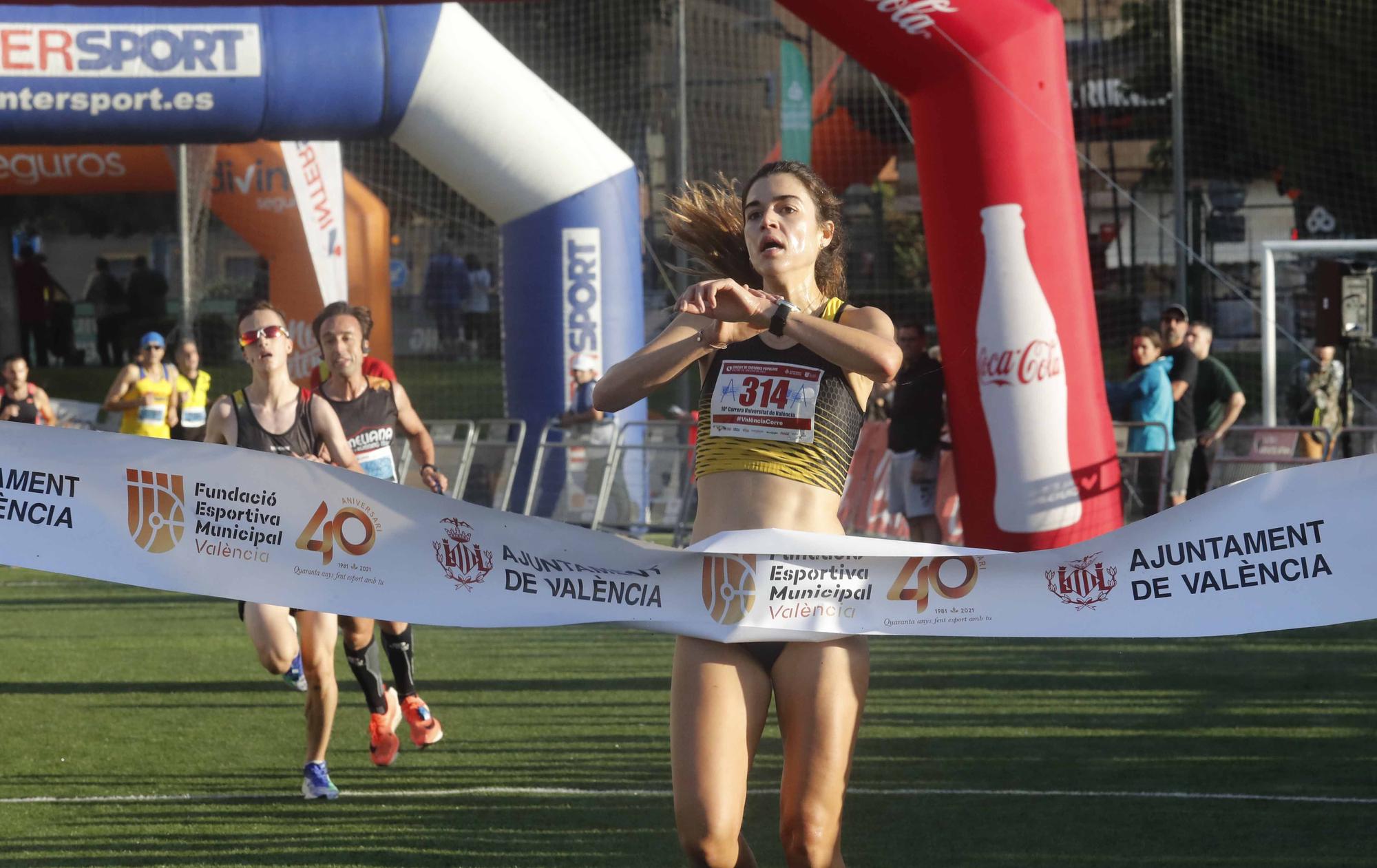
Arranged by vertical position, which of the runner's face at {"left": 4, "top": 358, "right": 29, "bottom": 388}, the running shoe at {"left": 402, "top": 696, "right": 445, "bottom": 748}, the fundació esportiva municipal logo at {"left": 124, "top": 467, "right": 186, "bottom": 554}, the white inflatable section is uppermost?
the white inflatable section

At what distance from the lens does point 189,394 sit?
A: 54.1 feet

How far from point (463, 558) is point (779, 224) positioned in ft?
4.13

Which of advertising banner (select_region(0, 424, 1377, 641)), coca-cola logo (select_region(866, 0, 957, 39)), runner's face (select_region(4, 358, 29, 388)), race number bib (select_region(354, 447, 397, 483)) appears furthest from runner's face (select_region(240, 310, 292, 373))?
runner's face (select_region(4, 358, 29, 388))

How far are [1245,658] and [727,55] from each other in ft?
45.9

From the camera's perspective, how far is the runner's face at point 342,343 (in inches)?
307

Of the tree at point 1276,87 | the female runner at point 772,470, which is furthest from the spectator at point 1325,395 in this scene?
the female runner at point 772,470

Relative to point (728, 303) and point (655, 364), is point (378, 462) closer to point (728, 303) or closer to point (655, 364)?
point (655, 364)

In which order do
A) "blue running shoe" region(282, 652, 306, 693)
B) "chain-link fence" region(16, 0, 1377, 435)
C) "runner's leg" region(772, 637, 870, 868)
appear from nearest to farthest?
"runner's leg" region(772, 637, 870, 868) → "blue running shoe" region(282, 652, 306, 693) → "chain-link fence" region(16, 0, 1377, 435)

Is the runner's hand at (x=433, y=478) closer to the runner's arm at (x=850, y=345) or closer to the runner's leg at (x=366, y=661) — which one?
the runner's leg at (x=366, y=661)

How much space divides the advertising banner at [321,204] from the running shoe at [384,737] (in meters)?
11.8

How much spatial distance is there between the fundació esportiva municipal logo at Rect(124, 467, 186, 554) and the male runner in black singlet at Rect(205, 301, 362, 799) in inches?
77.5

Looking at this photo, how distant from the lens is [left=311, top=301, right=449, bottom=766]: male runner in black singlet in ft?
25.0

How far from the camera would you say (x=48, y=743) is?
827cm

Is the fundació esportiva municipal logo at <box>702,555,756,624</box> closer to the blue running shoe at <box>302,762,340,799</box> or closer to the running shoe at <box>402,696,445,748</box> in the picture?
the blue running shoe at <box>302,762,340,799</box>
